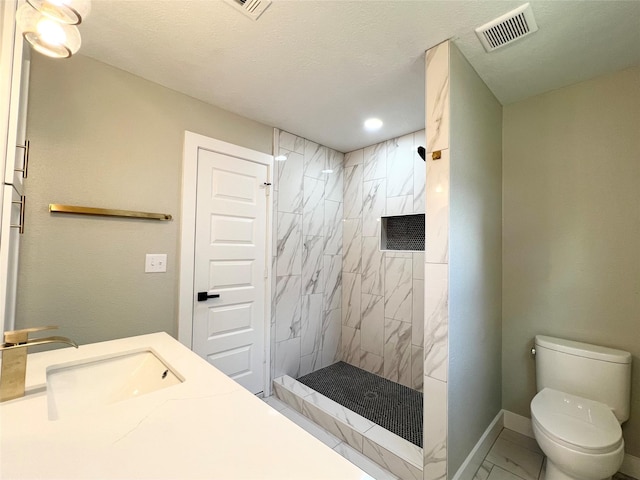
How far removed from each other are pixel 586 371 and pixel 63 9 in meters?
2.87

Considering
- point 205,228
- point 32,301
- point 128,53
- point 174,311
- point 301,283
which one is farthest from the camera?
point 301,283

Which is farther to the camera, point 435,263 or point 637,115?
point 637,115

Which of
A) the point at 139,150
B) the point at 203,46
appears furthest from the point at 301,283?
the point at 203,46

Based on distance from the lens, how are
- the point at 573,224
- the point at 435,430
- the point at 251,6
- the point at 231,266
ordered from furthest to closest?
the point at 231,266 < the point at 573,224 < the point at 435,430 < the point at 251,6

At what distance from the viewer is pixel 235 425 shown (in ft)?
2.29

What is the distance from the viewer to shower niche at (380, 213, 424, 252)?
2.66m

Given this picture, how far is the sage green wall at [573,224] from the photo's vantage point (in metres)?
1.65

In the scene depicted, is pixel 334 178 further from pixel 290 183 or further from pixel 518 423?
pixel 518 423

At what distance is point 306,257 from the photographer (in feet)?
9.29

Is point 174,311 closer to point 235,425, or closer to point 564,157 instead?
point 235,425

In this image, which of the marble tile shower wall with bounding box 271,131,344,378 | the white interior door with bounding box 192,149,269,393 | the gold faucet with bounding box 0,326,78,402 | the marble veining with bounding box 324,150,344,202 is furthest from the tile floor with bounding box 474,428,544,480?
the marble veining with bounding box 324,150,344,202

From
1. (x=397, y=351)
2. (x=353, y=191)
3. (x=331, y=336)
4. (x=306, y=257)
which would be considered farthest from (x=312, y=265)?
(x=397, y=351)

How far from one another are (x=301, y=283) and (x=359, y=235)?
0.84 meters

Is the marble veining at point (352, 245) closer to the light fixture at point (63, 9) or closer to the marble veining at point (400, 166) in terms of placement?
the marble veining at point (400, 166)
